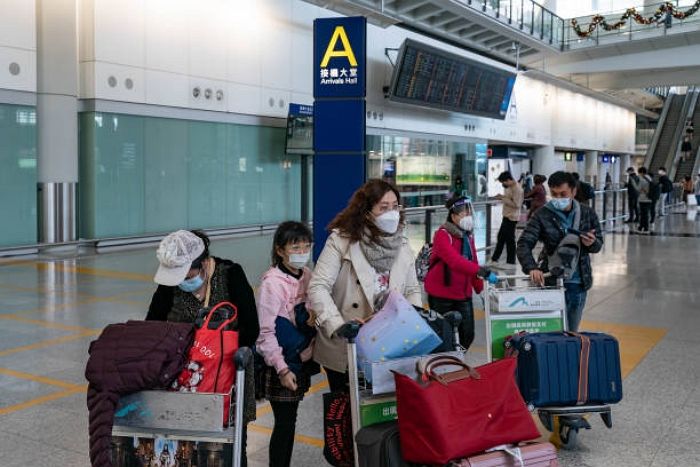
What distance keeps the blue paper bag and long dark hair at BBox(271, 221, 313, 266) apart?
2.06 ft

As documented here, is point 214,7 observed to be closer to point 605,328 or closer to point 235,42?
point 235,42

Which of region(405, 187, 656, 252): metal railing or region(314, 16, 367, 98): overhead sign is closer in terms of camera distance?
region(314, 16, 367, 98): overhead sign

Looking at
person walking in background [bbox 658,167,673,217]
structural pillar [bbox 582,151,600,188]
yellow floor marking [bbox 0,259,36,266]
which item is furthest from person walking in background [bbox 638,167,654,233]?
structural pillar [bbox 582,151,600,188]

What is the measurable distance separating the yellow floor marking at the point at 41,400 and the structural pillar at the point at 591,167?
46.4 m

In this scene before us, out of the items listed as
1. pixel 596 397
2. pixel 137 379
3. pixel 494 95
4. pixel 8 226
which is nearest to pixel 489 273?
pixel 596 397

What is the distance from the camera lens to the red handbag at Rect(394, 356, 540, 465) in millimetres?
2949

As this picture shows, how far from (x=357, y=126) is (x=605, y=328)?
353 cm

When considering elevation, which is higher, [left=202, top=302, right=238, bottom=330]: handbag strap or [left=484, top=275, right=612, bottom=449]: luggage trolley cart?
[left=202, top=302, right=238, bottom=330]: handbag strap

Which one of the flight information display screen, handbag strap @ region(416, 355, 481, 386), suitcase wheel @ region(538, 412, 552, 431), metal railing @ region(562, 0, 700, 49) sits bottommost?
suitcase wheel @ region(538, 412, 552, 431)

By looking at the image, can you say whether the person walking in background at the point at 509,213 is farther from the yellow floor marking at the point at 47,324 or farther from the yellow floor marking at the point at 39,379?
the yellow floor marking at the point at 39,379

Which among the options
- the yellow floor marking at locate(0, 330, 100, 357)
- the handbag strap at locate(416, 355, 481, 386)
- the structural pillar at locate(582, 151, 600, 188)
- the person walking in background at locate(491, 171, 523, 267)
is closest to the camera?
the handbag strap at locate(416, 355, 481, 386)

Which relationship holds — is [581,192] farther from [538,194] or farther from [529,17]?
[529,17]

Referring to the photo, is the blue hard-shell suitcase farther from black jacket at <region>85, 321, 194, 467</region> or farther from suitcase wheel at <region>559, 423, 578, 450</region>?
black jacket at <region>85, 321, 194, 467</region>

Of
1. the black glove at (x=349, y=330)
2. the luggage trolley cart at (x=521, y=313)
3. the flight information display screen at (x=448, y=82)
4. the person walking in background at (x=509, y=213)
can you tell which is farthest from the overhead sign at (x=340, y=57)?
the flight information display screen at (x=448, y=82)
